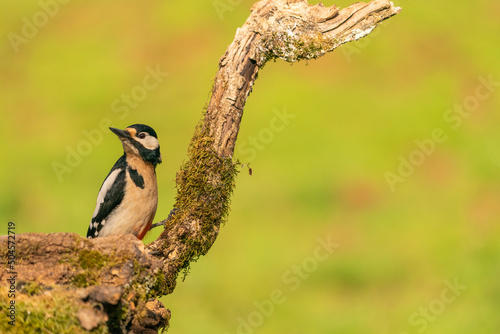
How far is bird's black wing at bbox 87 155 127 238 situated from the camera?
7379 mm

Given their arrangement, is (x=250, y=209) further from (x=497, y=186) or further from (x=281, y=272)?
(x=497, y=186)

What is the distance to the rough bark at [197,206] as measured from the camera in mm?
5621

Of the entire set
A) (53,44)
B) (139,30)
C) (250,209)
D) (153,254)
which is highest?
(139,30)

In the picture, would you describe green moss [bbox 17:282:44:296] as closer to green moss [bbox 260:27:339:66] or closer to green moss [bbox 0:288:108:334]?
green moss [bbox 0:288:108:334]

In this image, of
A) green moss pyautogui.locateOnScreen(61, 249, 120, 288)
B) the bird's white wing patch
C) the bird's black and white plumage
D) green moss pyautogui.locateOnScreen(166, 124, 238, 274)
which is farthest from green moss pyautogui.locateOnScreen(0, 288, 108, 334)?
the bird's white wing patch

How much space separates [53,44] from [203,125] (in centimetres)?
990

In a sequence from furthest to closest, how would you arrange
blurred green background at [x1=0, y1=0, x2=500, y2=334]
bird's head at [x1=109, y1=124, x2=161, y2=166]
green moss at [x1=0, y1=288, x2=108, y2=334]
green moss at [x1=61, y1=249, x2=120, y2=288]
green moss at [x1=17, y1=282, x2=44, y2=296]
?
blurred green background at [x1=0, y1=0, x2=500, y2=334] < bird's head at [x1=109, y1=124, x2=161, y2=166] < green moss at [x1=61, y1=249, x2=120, y2=288] < green moss at [x1=17, y1=282, x2=44, y2=296] < green moss at [x1=0, y1=288, x2=108, y2=334]

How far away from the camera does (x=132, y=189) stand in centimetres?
735

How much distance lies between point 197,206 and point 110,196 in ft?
4.53

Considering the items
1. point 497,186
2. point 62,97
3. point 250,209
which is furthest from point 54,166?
point 497,186

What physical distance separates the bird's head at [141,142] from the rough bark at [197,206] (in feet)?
3.02

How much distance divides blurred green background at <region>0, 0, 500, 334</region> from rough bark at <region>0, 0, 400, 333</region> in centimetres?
421

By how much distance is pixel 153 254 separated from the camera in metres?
6.07

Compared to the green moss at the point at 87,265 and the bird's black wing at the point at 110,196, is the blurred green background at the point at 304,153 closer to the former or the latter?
the bird's black wing at the point at 110,196
